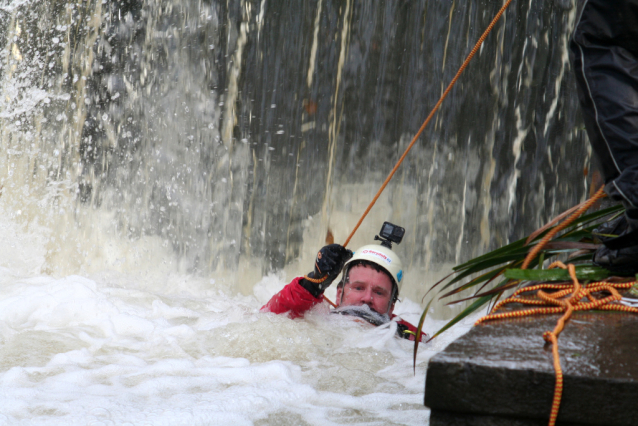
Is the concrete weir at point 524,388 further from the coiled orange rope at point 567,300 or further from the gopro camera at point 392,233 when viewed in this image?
the gopro camera at point 392,233

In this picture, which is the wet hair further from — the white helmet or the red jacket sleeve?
the red jacket sleeve

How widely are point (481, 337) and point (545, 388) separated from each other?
0.64 ft

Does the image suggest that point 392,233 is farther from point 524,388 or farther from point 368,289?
point 524,388

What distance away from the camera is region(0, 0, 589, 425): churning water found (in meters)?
2.58

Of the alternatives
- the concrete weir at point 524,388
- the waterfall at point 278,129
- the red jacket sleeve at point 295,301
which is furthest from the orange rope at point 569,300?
the waterfall at point 278,129

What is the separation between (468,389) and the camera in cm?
95

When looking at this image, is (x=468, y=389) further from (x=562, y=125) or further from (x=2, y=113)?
(x=2, y=113)

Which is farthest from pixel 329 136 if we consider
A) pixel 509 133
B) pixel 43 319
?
pixel 43 319

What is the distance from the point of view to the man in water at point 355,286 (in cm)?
353

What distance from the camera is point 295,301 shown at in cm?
362

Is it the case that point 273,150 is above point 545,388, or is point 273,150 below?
above

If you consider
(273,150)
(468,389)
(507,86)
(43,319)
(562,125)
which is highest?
(507,86)

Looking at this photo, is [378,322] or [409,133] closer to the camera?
[378,322]

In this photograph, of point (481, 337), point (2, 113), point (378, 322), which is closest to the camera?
point (481, 337)
